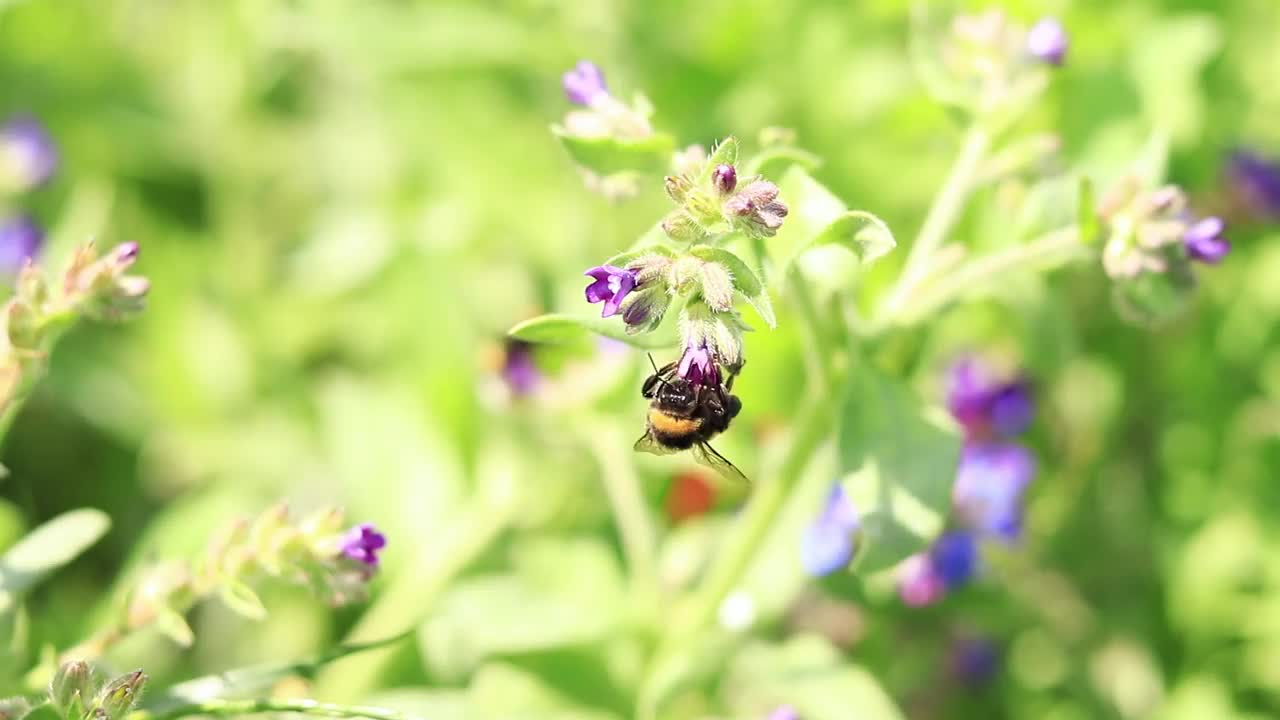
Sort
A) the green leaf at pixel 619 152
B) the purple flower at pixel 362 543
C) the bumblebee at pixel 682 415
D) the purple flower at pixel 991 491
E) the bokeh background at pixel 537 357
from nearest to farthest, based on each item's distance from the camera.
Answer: the purple flower at pixel 362 543 < the green leaf at pixel 619 152 < the bumblebee at pixel 682 415 < the purple flower at pixel 991 491 < the bokeh background at pixel 537 357

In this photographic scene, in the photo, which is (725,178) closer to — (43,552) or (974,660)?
(43,552)

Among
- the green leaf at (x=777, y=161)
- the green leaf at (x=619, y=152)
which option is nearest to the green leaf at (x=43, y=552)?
the green leaf at (x=619, y=152)

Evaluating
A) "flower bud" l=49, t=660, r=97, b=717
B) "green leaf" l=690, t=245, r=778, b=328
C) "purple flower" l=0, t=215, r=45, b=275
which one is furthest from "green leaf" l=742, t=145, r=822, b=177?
"purple flower" l=0, t=215, r=45, b=275

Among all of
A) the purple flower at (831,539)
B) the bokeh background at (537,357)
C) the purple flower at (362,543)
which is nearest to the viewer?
the purple flower at (362,543)

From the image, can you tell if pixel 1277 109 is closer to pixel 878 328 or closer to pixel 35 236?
pixel 878 328

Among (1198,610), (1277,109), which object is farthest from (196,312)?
(1277,109)

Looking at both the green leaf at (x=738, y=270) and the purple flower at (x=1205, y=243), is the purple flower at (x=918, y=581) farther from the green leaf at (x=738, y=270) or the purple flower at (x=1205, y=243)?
the green leaf at (x=738, y=270)
